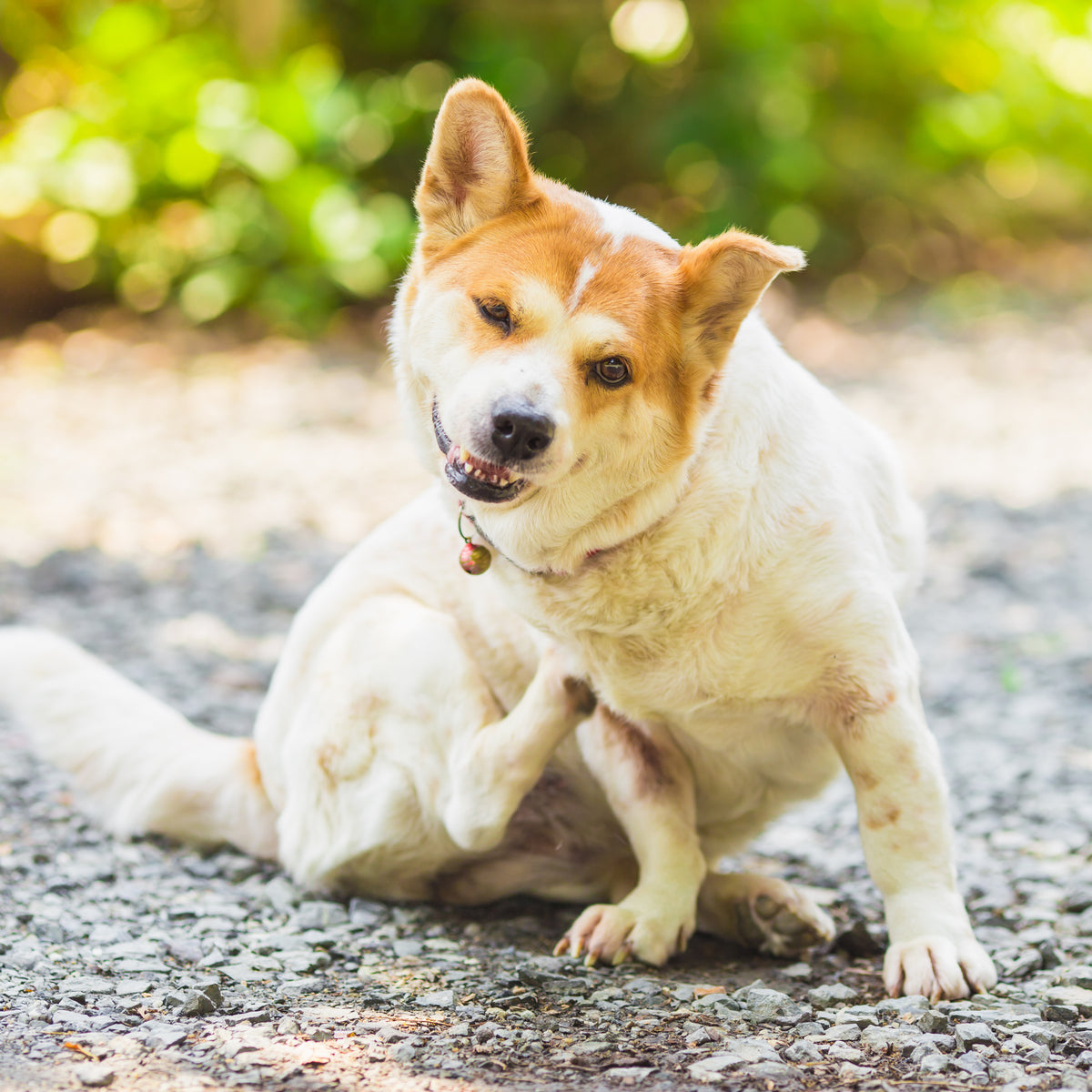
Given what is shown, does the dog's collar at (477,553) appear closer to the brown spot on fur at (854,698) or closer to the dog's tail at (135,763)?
the brown spot on fur at (854,698)

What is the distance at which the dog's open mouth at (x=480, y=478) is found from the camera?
2502 mm

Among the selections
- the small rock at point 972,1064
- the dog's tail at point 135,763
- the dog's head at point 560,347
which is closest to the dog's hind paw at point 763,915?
the small rock at point 972,1064

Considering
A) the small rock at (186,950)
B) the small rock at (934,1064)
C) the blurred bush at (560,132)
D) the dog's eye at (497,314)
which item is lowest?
the small rock at (186,950)

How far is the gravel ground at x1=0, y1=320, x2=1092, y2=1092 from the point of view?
87.2 inches

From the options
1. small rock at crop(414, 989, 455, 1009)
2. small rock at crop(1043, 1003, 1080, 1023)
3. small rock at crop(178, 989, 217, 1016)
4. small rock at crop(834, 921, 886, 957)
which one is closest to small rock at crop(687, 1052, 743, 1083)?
small rock at crop(414, 989, 455, 1009)

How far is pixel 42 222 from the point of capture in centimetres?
885

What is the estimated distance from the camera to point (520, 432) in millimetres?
2398

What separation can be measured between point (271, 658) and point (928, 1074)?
3.21 metres

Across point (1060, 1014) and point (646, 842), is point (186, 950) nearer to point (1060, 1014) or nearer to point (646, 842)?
point (646, 842)

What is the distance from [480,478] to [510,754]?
0.67 meters

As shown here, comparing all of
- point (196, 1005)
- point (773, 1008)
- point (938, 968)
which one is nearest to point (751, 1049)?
point (773, 1008)

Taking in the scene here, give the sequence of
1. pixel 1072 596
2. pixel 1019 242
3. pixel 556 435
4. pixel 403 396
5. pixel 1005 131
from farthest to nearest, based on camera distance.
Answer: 1. pixel 1019 242
2. pixel 1005 131
3. pixel 1072 596
4. pixel 403 396
5. pixel 556 435

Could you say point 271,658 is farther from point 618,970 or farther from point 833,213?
point 833,213

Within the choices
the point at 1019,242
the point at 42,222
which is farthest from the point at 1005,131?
the point at 42,222
